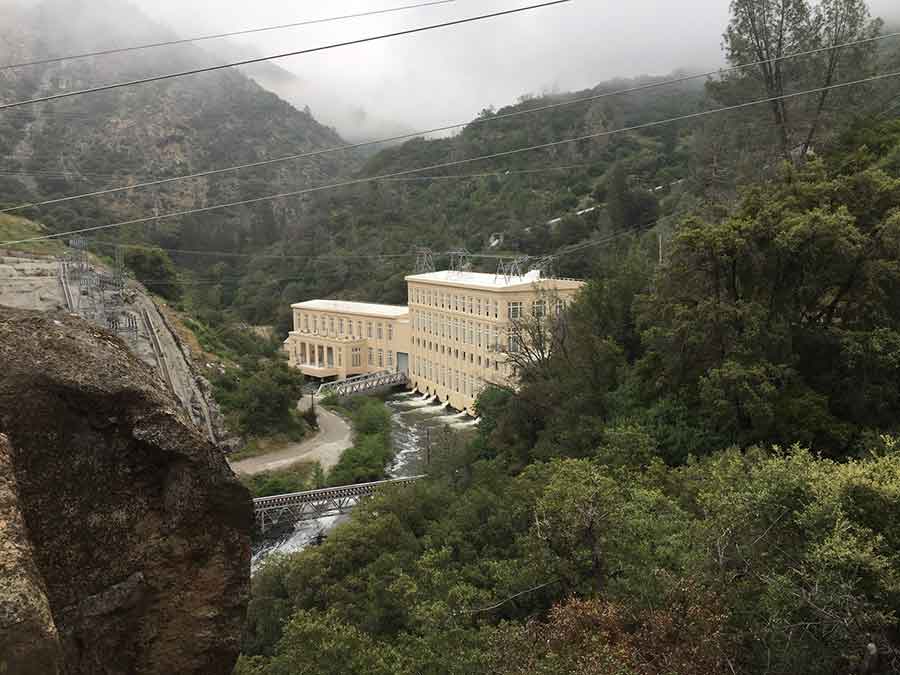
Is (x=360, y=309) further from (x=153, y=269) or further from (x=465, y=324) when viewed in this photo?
(x=153, y=269)

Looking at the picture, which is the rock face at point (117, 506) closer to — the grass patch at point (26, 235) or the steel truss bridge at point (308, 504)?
the steel truss bridge at point (308, 504)

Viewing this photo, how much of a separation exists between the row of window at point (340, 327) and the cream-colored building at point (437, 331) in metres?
0.07

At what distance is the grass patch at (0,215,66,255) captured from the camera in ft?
108

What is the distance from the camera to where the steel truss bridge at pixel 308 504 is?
22.3 meters

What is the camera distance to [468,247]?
62.2 m

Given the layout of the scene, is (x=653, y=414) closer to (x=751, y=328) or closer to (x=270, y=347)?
(x=751, y=328)

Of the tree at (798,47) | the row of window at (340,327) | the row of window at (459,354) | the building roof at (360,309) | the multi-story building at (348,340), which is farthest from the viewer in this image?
the row of window at (340,327)

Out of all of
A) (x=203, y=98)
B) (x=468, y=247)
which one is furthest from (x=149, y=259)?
(x=203, y=98)

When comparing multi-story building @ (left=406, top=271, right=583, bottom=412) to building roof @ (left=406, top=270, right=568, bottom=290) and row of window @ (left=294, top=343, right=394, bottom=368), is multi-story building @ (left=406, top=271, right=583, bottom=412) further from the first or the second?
row of window @ (left=294, top=343, right=394, bottom=368)

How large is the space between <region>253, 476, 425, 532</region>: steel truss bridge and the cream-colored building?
707 centimetres

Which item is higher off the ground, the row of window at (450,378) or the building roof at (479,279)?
the building roof at (479,279)

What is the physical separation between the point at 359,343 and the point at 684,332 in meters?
38.2

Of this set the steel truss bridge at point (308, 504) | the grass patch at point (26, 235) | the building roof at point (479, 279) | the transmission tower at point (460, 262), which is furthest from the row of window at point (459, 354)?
the grass patch at point (26, 235)

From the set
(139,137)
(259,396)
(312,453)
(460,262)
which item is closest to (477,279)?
(460,262)
